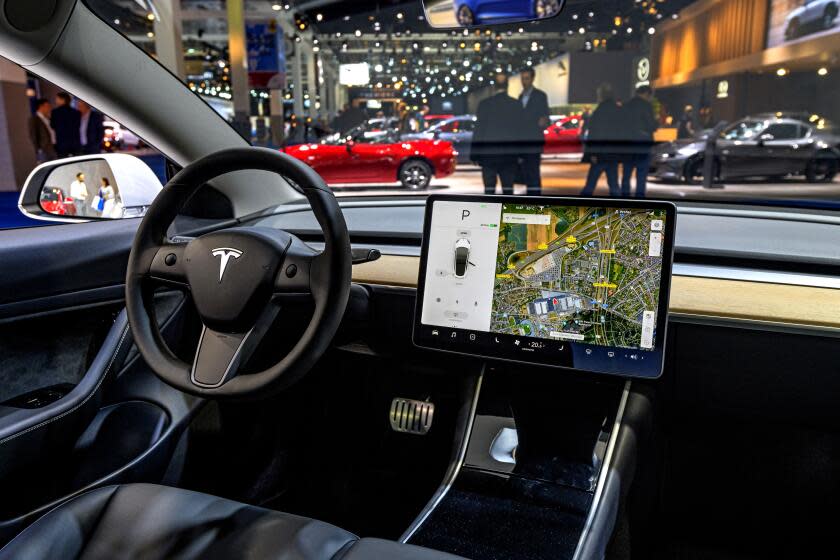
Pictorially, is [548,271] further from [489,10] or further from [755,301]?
[489,10]

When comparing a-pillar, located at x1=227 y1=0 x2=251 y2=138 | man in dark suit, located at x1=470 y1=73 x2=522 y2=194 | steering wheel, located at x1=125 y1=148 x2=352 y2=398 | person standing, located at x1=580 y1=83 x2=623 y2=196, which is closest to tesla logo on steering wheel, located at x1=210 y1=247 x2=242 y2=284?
steering wheel, located at x1=125 y1=148 x2=352 y2=398

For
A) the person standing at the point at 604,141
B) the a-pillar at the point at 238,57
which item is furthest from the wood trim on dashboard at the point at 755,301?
the a-pillar at the point at 238,57

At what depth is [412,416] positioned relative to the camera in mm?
2145

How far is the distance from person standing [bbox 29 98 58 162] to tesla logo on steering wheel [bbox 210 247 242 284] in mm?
1594

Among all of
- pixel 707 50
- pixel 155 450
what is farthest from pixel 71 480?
pixel 707 50

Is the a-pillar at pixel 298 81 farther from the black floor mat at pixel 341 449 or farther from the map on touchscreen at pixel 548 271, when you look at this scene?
the map on touchscreen at pixel 548 271

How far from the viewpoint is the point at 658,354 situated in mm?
1580

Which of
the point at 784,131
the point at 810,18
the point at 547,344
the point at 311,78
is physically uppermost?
the point at 810,18

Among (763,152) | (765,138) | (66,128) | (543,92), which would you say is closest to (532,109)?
(543,92)

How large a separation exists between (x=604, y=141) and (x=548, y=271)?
398 centimetres

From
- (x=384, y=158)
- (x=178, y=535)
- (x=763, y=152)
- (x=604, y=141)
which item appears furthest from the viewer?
(x=763, y=152)

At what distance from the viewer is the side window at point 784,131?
34.5 feet

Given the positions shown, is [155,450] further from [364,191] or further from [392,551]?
[364,191]

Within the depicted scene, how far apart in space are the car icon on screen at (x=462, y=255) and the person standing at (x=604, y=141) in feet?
5.38
